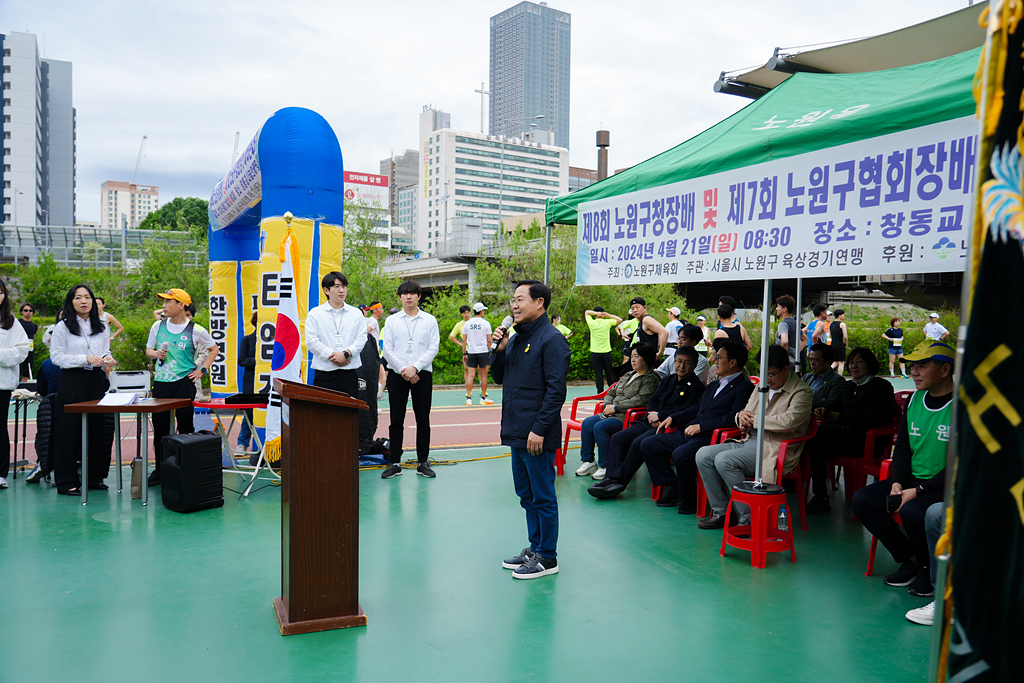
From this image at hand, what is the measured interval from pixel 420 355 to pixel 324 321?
97cm

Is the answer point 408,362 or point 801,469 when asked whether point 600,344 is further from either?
point 801,469

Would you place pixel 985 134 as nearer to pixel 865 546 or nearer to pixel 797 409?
pixel 797 409

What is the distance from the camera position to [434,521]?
5.21 m

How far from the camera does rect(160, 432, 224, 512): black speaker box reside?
539 cm

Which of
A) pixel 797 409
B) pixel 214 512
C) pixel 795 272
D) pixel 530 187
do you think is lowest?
pixel 214 512

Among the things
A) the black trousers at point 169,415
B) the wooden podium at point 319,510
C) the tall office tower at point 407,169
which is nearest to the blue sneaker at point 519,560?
the wooden podium at point 319,510

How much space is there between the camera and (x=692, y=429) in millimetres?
5277

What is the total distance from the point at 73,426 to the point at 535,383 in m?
4.37

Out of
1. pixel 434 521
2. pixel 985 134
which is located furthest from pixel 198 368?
pixel 985 134

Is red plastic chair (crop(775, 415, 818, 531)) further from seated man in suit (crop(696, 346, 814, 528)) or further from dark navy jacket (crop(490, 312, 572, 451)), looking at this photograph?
dark navy jacket (crop(490, 312, 572, 451))

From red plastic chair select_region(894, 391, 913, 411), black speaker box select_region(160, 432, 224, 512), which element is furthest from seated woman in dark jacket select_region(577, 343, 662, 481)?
black speaker box select_region(160, 432, 224, 512)

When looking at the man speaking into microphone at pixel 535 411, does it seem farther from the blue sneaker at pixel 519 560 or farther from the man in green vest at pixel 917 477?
the man in green vest at pixel 917 477

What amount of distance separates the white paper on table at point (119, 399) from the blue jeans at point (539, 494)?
3338 mm

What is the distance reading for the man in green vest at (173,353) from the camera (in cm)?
622
